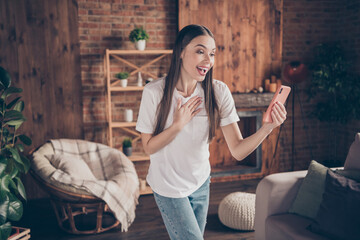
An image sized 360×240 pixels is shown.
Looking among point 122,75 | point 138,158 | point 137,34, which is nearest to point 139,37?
point 137,34

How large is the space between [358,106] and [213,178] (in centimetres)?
201

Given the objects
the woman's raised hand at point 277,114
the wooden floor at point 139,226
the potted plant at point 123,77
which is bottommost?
the wooden floor at point 139,226

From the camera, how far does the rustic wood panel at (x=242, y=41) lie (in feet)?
13.6

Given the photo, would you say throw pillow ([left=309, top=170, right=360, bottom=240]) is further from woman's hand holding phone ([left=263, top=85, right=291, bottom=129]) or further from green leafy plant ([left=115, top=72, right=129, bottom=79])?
green leafy plant ([left=115, top=72, right=129, bottom=79])

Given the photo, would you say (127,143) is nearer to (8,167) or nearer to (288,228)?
(8,167)

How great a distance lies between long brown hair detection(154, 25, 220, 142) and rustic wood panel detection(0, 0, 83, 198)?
2.74 m

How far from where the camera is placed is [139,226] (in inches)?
122

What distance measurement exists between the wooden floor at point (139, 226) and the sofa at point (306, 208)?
0.68 meters

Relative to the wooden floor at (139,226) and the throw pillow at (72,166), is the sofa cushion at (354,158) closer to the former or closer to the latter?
the wooden floor at (139,226)

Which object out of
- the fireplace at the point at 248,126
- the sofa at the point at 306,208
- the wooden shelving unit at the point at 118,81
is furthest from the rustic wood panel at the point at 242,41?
the sofa at the point at 306,208

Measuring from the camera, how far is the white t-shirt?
1388mm

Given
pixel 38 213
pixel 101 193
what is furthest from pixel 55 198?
pixel 38 213

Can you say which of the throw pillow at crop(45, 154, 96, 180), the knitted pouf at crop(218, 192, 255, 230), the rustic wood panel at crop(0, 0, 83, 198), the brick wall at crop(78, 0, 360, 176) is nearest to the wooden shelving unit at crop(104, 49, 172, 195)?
the brick wall at crop(78, 0, 360, 176)

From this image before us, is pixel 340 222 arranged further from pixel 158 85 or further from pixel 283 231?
pixel 158 85
